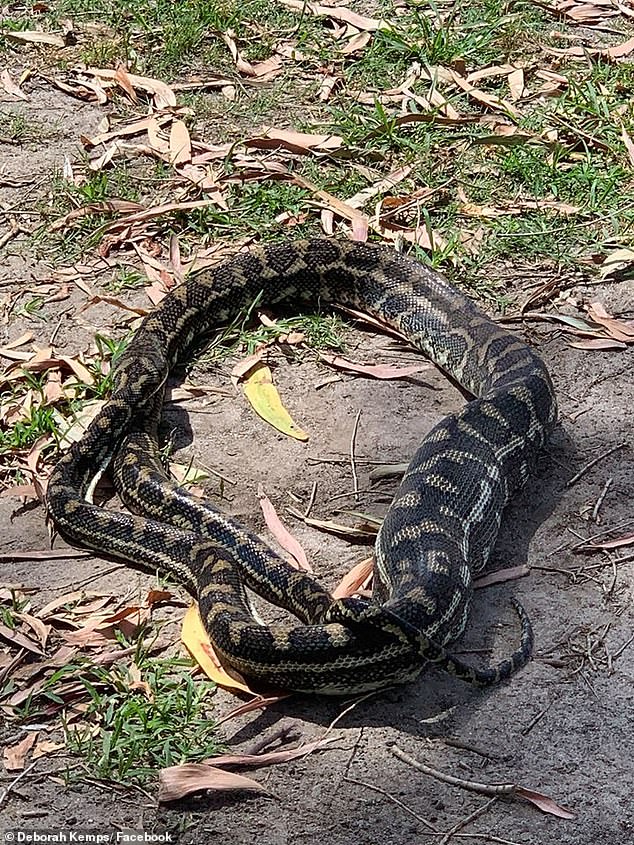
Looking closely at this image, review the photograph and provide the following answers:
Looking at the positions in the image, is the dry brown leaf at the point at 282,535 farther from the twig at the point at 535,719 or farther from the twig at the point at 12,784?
the twig at the point at 12,784

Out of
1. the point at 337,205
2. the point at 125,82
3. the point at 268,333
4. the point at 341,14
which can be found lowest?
the point at 268,333

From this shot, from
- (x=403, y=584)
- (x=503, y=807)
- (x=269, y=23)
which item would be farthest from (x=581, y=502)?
(x=269, y=23)

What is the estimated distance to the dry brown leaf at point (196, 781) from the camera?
471 centimetres

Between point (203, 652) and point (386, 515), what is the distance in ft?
3.89

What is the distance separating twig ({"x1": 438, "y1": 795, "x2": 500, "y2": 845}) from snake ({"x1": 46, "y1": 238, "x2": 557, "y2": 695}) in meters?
0.55

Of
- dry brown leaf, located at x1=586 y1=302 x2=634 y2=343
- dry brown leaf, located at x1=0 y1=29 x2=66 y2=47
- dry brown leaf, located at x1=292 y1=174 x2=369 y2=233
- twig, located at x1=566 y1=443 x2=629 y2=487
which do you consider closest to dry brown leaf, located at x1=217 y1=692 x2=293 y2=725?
twig, located at x1=566 y1=443 x2=629 y2=487

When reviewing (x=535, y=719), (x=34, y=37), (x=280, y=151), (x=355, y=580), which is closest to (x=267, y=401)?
(x=355, y=580)

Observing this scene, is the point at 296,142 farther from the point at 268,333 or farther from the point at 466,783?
the point at 466,783

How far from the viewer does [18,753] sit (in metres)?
4.94

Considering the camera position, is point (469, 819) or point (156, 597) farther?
point (156, 597)

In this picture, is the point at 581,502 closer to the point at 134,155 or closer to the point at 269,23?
the point at 134,155

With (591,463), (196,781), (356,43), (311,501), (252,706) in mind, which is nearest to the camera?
(196,781)

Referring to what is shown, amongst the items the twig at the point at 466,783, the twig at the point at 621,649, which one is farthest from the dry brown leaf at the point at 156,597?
the twig at the point at 621,649

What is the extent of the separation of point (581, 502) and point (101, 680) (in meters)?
2.60
